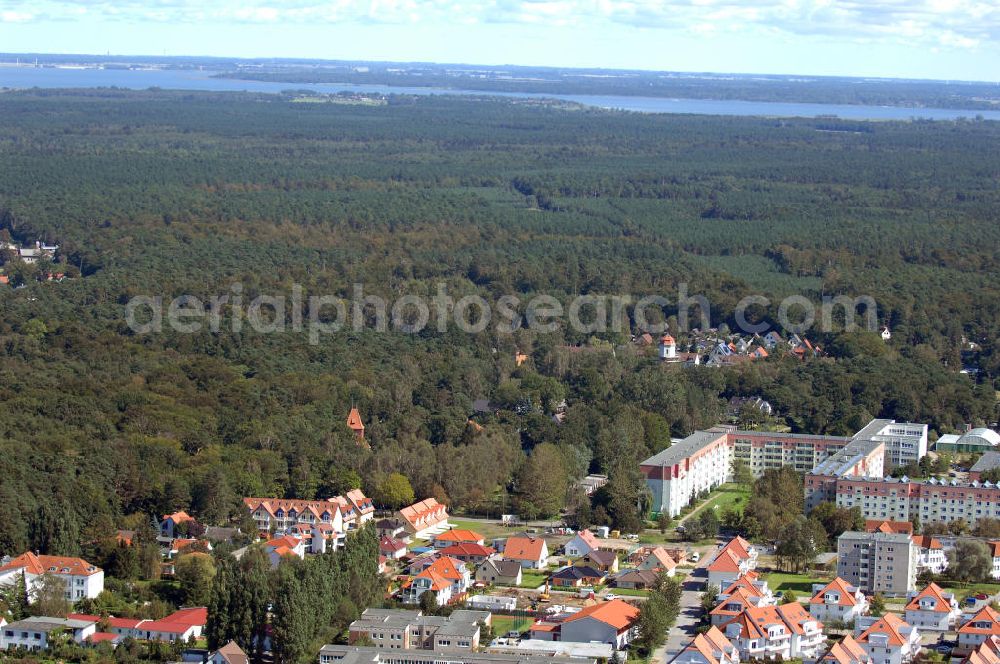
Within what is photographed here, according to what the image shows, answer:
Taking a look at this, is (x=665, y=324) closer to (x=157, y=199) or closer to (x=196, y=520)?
(x=196, y=520)

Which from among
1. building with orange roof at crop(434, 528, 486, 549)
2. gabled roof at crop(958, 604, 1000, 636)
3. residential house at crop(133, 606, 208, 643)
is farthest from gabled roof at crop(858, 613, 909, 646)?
residential house at crop(133, 606, 208, 643)

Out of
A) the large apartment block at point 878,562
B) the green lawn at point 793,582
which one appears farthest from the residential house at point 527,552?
the large apartment block at point 878,562

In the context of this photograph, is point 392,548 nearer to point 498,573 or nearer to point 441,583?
point 498,573

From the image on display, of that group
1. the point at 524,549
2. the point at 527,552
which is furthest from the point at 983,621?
the point at 524,549

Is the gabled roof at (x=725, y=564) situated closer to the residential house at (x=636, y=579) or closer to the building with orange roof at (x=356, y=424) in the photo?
the residential house at (x=636, y=579)

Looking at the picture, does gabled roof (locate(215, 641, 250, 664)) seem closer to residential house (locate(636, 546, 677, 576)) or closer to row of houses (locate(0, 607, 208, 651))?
row of houses (locate(0, 607, 208, 651))

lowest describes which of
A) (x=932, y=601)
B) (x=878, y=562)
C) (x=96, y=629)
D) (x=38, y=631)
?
(x=878, y=562)
